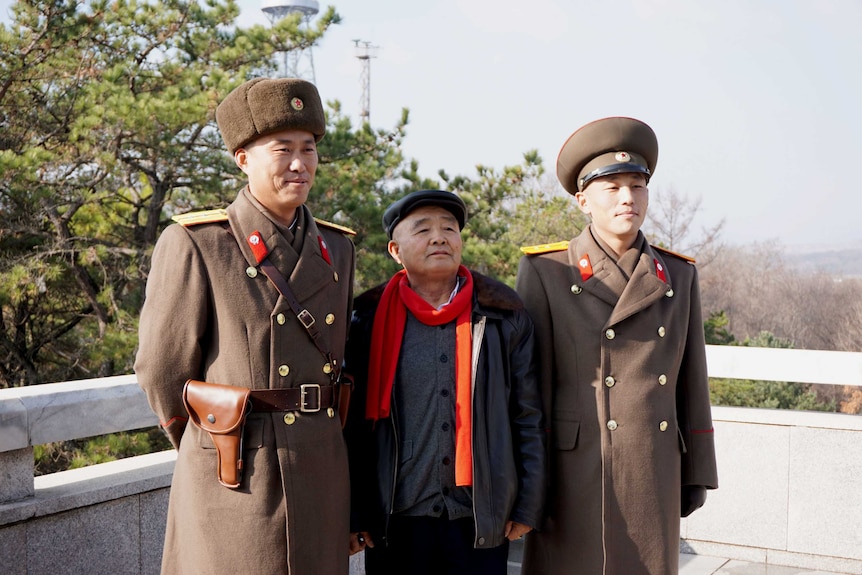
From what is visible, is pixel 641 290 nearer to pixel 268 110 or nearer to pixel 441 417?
pixel 441 417

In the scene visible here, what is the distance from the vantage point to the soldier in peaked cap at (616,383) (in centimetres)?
313

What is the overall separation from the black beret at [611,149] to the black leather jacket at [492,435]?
0.56 metres

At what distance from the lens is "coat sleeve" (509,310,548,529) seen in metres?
3.00

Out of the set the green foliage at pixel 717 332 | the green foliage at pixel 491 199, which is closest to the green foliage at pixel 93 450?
the green foliage at pixel 491 199

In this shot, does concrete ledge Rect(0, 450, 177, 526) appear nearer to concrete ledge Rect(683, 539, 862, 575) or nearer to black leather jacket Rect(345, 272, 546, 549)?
black leather jacket Rect(345, 272, 546, 549)

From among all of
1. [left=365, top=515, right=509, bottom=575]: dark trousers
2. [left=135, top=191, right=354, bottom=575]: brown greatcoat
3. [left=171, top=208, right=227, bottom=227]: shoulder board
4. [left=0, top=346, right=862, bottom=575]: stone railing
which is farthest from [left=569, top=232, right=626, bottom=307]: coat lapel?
[left=0, top=346, right=862, bottom=575]: stone railing

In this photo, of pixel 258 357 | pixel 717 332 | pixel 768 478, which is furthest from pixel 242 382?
pixel 717 332

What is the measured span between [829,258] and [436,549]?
38339 mm

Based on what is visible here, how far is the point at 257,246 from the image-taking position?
9.00ft

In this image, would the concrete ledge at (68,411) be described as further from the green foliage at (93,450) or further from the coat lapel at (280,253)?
the green foliage at (93,450)

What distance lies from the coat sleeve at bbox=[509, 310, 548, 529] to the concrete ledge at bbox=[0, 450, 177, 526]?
1580mm

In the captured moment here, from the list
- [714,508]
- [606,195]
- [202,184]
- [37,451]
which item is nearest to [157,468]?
[606,195]

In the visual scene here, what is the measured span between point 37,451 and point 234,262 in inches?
398

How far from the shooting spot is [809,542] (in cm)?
519
